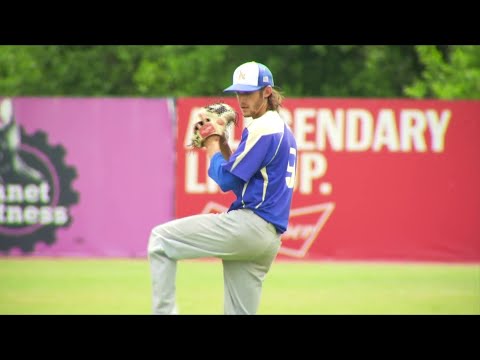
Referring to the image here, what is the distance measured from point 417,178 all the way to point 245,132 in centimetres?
949

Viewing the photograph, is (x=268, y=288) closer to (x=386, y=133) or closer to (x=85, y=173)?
(x=386, y=133)

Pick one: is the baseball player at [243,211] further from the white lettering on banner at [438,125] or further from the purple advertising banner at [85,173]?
the white lettering on banner at [438,125]

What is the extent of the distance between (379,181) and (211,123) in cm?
932

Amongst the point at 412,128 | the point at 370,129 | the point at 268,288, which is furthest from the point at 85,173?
the point at 412,128

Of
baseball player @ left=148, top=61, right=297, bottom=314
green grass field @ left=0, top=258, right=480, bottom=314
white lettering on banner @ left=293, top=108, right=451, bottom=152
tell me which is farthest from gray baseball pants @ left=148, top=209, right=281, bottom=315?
white lettering on banner @ left=293, top=108, right=451, bottom=152

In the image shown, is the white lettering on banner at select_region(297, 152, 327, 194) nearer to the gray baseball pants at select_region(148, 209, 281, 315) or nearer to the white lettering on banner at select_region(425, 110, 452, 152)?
the white lettering on banner at select_region(425, 110, 452, 152)

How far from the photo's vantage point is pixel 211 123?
6.25 m

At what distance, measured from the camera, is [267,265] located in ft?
21.1

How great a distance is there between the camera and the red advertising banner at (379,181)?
1506cm

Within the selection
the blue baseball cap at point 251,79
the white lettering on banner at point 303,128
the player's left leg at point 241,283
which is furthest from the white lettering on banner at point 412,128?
the player's left leg at point 241,283

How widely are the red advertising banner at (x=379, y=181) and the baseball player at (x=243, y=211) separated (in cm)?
859

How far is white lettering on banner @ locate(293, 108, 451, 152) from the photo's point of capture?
49.3 ft

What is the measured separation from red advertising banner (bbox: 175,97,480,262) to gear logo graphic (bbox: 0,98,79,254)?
2.05 meters

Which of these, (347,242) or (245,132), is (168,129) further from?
(245,132)
